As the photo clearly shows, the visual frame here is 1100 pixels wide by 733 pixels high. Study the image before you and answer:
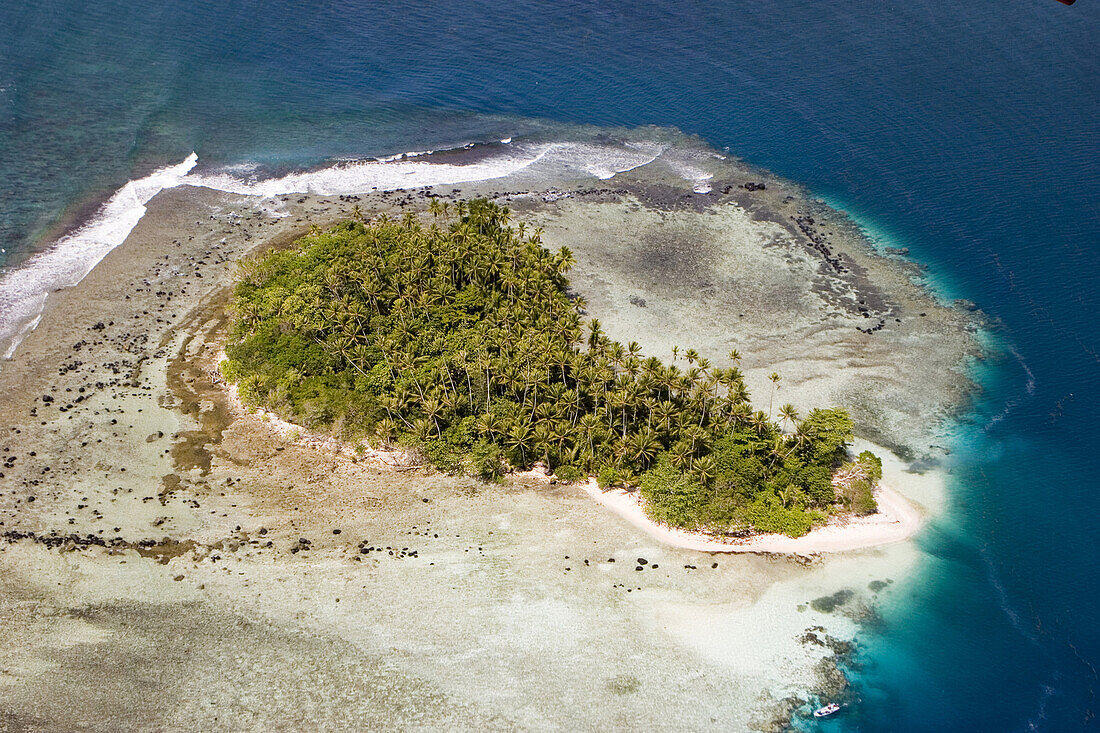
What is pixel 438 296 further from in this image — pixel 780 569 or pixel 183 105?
pixel 183 105

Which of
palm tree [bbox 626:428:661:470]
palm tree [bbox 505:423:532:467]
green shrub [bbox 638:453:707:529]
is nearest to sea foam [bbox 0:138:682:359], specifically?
palm tree [bbox 505:423:532:467]

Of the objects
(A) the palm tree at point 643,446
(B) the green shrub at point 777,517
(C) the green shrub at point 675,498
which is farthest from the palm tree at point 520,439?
(B) the green shrub at point 777,517

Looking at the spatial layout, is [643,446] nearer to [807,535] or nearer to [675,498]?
[675,498]

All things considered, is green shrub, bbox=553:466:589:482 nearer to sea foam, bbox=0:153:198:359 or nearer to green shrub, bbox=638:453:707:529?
green shrub, bbox=638:453:707:529

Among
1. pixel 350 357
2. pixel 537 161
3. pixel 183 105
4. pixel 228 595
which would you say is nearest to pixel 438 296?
pixel 350 357

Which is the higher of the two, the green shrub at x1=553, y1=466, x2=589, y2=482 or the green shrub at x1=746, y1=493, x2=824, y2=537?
the green shrub at x1=746, y1=493, x2=824, y2=537

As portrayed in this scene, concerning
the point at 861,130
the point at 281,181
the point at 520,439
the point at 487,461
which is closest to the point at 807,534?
the point at 520,439

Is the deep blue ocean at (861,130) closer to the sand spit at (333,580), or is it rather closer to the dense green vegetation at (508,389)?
the sand spit at (333,580)
